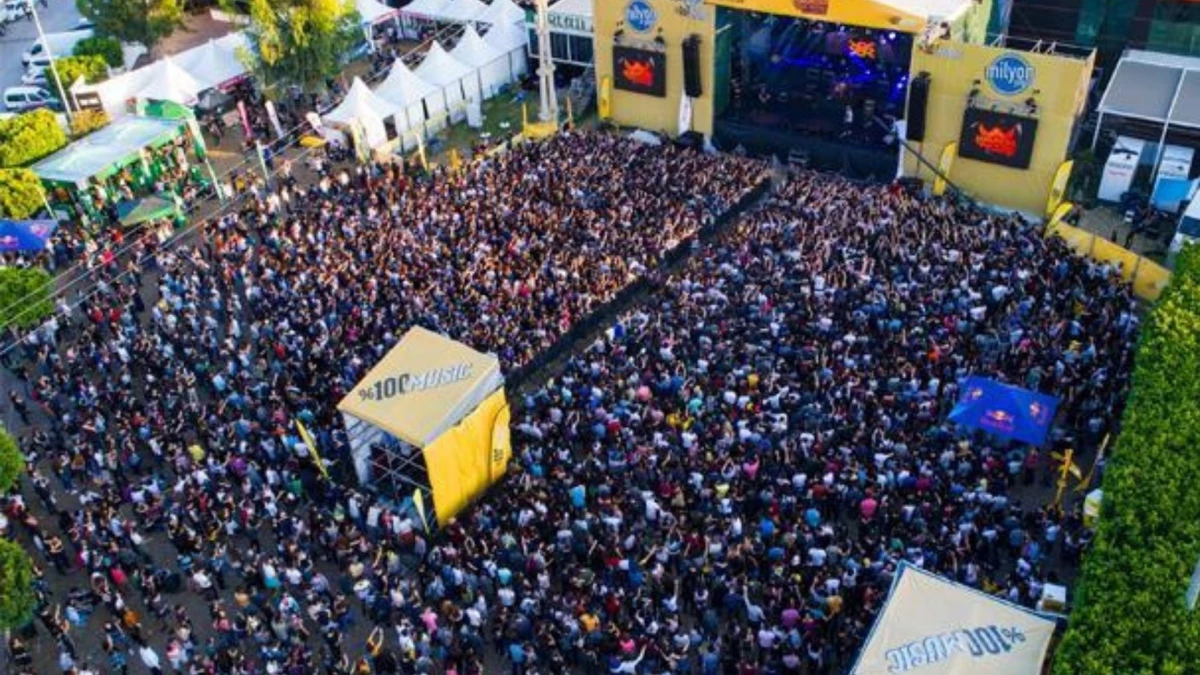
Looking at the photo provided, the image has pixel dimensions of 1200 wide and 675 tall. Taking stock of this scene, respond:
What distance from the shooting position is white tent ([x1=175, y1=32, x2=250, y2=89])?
32.8 m

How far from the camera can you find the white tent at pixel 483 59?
3359cm

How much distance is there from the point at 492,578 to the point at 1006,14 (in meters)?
24.2

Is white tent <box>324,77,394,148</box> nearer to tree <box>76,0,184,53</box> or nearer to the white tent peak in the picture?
the white tent peak

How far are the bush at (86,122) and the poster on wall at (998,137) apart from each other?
24.4 meters

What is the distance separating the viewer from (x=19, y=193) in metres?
26.4

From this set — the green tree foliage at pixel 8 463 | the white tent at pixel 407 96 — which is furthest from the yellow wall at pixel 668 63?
the green tree foliage at pixel 8 463

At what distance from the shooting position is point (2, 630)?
15.5m

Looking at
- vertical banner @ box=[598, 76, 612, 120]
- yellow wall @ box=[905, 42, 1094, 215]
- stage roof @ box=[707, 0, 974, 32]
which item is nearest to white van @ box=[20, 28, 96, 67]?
vertical banner @ box=[598, 76, 612, 120]

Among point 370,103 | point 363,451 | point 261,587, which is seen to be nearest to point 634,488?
point 363,451

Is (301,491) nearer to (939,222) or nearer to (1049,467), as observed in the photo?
(1049,467)

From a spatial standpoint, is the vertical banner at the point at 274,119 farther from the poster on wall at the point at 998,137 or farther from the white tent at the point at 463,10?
the poster on wall at the point at 998,137

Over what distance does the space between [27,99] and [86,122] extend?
238 inches

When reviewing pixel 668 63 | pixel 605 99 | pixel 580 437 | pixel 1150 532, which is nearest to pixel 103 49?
pixel 605 99

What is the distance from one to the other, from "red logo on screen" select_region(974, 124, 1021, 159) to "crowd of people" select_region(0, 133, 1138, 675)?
6.58ft
